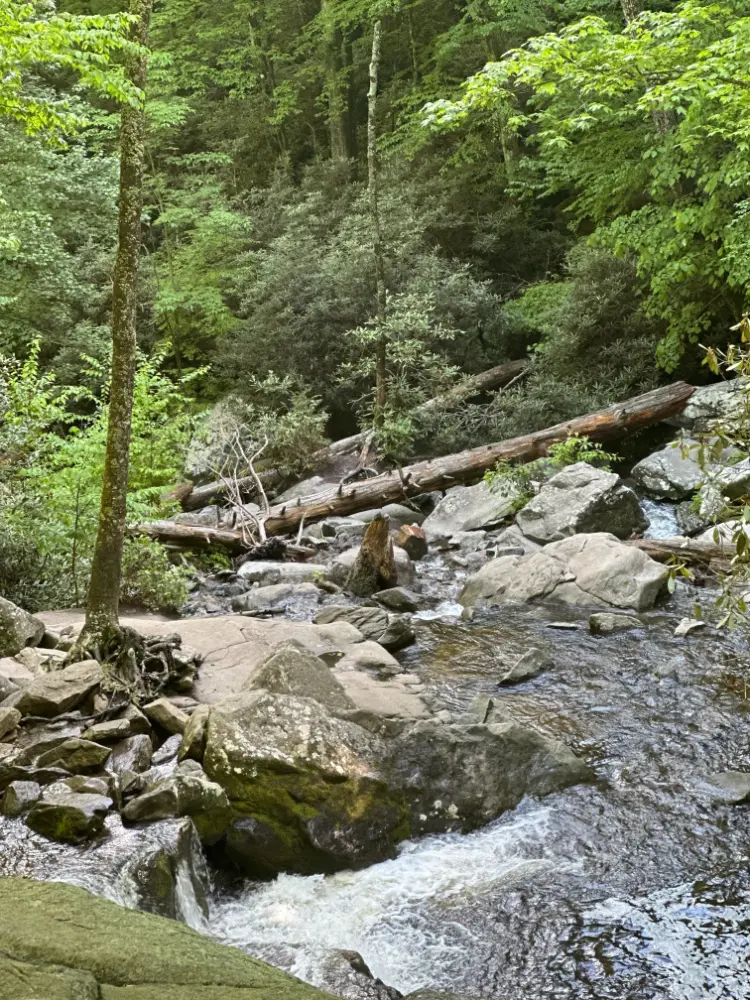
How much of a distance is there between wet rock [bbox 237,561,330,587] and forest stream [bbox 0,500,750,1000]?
19.3 feet

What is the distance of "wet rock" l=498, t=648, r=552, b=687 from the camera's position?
7.69m

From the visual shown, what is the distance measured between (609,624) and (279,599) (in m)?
4.45

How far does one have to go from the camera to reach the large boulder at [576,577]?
31.0 feet

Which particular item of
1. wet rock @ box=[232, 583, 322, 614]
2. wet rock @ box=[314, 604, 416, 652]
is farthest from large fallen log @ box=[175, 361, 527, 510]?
wet rock @ box=[314, 604, 416, 652]

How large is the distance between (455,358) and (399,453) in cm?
323

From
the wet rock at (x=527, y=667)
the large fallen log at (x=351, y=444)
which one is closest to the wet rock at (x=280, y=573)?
the large fallen log at (x=351, y=444)

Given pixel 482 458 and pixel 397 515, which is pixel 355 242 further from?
pixel 397 515

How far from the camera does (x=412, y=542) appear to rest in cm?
1256

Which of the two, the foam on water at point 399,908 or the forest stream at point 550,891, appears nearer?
the forest stream at point 550,891

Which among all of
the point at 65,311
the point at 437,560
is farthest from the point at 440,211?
the point at 437,560

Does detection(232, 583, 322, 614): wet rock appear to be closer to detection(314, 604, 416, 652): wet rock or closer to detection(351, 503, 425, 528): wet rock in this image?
detection(314, 604, 416, 652): wet rock

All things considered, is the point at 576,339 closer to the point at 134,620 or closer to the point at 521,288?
the point at 521,288

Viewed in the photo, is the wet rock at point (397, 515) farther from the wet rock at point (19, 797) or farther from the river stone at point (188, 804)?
the wet rock at point (19, 797)

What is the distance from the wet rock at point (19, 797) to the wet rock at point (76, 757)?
0.88ft
